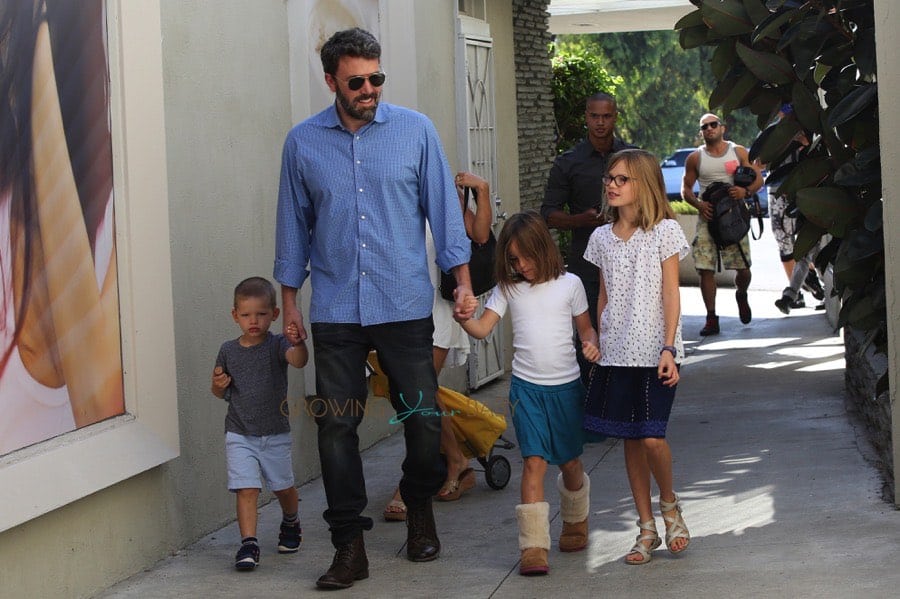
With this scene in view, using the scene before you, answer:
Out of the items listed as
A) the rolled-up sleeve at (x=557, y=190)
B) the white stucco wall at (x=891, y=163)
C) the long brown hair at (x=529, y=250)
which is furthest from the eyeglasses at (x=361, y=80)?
the rolled-up sleeve at (x=557, y=190)

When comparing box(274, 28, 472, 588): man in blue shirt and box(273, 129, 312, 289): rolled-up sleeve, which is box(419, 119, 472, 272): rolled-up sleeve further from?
box(273, 129, 312, 289): rolled-up sleeve

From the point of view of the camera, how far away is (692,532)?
239 inches

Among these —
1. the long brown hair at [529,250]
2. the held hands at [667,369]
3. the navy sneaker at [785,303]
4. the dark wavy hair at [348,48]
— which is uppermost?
the dark wavy hair at [348,48]

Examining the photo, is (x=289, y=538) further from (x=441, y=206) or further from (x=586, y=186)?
(x=586, y=186)

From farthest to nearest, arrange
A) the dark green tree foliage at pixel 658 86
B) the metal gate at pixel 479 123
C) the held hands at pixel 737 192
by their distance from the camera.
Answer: the dark green tree foliage at pixel 658 86 → the held hands at pixel 737 192 → the metal gate at pixel 479 123

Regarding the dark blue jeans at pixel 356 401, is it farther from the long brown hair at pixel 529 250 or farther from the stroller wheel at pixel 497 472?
the stroller wheel at pixel 497 472

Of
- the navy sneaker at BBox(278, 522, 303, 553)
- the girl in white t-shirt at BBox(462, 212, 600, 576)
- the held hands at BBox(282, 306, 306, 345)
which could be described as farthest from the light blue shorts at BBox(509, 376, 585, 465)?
the navy sneaker at BBox(278, 522, 303, 553)

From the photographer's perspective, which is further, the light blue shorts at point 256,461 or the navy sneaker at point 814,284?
the navy sneaker at point 814,284

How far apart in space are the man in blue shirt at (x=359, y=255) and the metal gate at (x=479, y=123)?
4416 mm

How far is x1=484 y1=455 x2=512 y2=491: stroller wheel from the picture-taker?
23.0ft

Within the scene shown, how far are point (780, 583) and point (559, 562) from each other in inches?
36.0

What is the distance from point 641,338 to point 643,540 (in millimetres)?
760

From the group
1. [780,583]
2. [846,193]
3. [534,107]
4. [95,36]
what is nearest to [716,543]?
[780,583]

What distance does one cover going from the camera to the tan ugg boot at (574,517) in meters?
5.85
